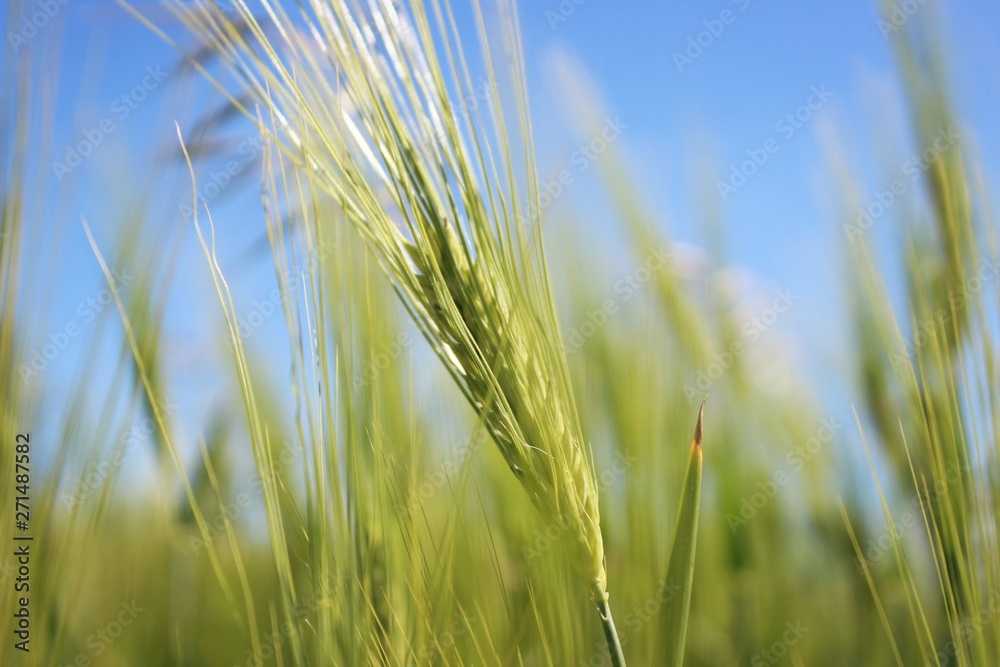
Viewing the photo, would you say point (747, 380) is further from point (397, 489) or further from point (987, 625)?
point (397, 489)

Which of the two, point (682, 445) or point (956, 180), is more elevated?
point (956, 180)

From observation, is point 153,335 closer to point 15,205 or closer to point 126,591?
point 15,205

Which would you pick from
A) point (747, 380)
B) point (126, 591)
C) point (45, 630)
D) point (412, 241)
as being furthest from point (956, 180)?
point (126, 591)

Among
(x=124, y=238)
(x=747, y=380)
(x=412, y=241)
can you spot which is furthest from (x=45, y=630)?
(x=747, y=380)

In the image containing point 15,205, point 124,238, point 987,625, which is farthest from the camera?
point 124,238

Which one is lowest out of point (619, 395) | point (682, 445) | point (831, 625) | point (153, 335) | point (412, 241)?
point (831, 625)

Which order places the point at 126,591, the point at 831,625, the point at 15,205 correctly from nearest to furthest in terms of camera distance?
the point at 15,205 < the point at 831,625 < the point at 126,591

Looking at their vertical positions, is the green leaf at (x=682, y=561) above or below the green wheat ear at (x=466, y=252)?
below

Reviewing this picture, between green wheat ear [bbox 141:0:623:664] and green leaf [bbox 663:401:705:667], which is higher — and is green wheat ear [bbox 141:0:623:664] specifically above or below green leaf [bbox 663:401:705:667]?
above

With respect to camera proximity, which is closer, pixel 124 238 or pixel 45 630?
pixel 45 630
